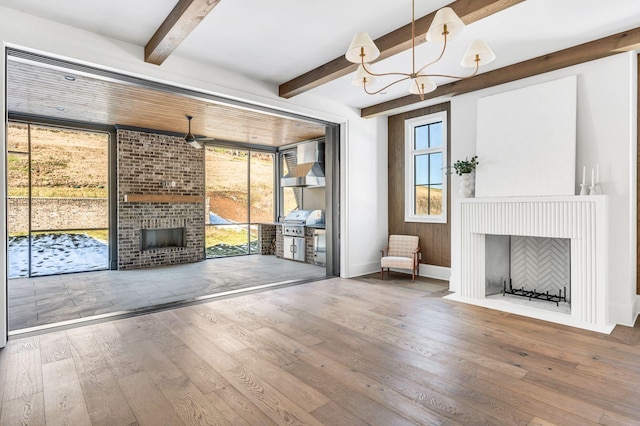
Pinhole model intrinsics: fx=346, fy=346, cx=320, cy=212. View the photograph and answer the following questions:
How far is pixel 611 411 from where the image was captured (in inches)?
78.5

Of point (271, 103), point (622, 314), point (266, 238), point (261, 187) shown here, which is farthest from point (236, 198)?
point (622, 314)

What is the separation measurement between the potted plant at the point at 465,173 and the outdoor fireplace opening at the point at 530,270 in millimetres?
648

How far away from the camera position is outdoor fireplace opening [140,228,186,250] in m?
7.21

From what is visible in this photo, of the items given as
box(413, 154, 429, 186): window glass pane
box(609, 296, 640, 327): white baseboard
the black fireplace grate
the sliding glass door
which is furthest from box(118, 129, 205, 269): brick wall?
box(609, 296, 640, 327): white baseboard

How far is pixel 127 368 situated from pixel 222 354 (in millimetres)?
670

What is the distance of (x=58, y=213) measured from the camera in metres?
6.34

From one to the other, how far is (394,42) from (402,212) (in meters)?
3.34

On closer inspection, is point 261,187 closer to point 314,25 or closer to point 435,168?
point 435,168

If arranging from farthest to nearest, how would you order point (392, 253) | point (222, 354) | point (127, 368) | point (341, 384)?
point (392, 253)
point (222, 354)
point (127, 368)
point (341, 384)

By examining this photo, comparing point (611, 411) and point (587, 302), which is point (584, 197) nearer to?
point (587, 302)

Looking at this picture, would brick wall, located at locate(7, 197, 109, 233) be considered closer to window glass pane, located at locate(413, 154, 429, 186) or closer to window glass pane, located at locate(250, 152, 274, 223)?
window glass pane, located at locate(250, 152, 274, 223)

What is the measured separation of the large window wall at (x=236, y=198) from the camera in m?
8.32

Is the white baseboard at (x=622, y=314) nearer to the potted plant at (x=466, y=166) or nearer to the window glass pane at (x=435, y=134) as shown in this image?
the potted plant at (x=466, y=166)

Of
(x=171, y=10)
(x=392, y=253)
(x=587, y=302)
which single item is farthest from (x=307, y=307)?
(x=171, y=10)
